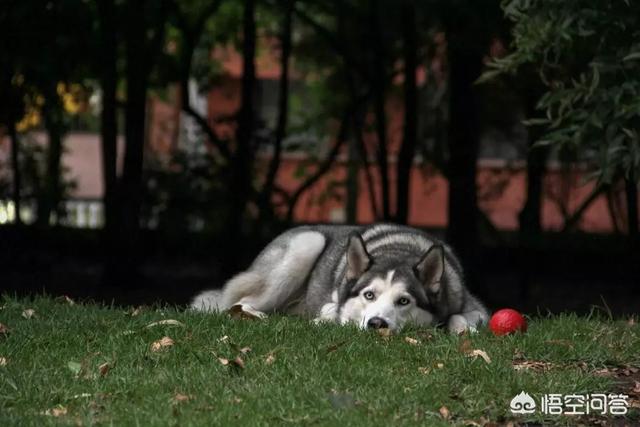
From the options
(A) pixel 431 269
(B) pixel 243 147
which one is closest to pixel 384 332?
(A) pixel 431 269

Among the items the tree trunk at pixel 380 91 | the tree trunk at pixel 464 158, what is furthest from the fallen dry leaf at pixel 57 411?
the tree trunk at pixel 380 91

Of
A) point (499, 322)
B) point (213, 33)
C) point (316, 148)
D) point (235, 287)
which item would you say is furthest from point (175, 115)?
point (499, 322)

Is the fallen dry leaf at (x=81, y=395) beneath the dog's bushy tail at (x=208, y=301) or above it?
above

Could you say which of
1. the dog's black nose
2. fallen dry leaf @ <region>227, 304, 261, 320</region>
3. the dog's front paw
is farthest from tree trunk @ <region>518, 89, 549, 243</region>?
the dog's black nose

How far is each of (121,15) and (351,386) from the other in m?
12.3

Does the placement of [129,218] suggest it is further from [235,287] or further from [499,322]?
[499,322]

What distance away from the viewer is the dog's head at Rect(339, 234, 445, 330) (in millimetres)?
8567

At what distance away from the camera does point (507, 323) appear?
8.35 m

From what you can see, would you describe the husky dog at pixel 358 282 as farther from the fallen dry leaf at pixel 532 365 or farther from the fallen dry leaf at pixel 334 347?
the fallen dry leaf at pixel 532 365

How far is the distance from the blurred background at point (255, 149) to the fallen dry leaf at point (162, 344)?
658cm

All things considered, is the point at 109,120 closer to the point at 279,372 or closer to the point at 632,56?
the point at 632,56

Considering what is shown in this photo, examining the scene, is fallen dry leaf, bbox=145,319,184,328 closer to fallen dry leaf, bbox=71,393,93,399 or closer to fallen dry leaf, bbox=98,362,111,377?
fallen dry leaf, bbox=98,362,111,377

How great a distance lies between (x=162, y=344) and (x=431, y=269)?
219 centimetres

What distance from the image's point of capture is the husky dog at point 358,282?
8703 millimetres
